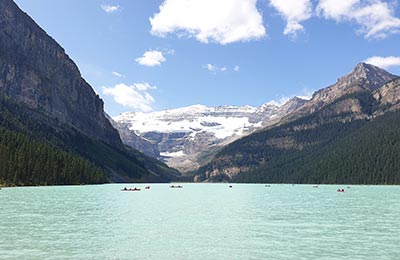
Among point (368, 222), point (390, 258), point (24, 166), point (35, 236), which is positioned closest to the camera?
point (390, 258)

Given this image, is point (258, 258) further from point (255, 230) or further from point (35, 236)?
point (35, 236)

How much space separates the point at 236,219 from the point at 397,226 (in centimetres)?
1960

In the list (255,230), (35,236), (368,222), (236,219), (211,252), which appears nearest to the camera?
(211,252)

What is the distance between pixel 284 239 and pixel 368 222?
59.5ft

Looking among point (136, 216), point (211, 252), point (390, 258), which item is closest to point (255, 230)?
point (211, 252)

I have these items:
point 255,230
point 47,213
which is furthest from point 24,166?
point 255,230

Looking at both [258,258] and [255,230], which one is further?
[255,230]

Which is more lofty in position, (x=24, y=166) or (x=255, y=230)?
(x=24, y=166)

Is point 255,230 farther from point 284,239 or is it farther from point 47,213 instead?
point 47,213

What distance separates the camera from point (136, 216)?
62.1 metres

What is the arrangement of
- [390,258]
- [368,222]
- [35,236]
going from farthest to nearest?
[368,222], [35,236], [390,258]

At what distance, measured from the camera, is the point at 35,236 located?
4050cm

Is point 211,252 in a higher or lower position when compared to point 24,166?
lower

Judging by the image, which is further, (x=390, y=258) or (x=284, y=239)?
(x=284, y=239)
